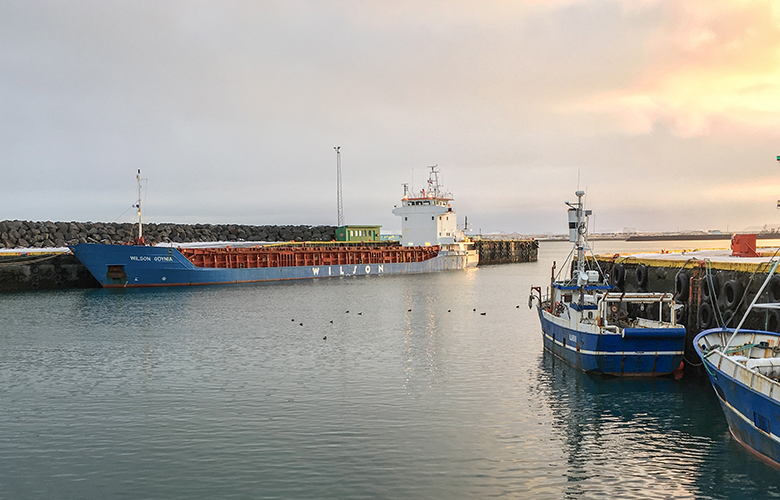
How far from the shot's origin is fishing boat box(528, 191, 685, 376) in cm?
2122

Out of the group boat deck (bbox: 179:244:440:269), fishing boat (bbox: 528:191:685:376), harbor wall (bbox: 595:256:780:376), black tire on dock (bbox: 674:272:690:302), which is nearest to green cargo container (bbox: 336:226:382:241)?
boat deck (bbox: 179:244:440:269)

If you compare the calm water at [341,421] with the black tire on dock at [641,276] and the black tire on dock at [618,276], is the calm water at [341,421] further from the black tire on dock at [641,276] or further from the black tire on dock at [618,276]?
the black tire on dock at [641,276]

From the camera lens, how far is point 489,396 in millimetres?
20328

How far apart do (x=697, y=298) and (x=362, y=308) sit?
26.2m

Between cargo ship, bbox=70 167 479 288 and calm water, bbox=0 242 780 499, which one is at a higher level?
cargo ship, bbox=70 167 479 288

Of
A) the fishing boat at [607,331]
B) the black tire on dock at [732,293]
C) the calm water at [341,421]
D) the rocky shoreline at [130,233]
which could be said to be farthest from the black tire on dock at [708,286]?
the rocky shoreline at [130,233]

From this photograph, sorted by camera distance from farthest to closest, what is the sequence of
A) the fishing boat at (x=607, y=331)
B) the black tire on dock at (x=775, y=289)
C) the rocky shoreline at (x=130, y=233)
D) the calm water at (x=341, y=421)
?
1. the rocky shoreline at (x=130, y=233)
2. the fishing boat at (x=607, y=331)
3. the black tire on dock at (x=775, y=289)
4. the calm water at (x=341, y=421)

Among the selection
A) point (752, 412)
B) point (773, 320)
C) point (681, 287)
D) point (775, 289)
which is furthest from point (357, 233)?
point (752, 412)

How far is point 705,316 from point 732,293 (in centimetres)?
194

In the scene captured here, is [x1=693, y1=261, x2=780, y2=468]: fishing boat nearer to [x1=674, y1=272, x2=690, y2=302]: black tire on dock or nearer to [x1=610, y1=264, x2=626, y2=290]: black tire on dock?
[x1=674, y1=272, x2=690, y2=302]: black tire on dock

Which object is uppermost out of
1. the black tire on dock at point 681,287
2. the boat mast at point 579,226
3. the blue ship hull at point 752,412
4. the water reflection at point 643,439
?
the boat mast at point 579,226

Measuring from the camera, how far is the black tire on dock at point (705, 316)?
23.4m

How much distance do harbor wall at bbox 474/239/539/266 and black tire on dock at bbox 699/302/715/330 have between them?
302 feet

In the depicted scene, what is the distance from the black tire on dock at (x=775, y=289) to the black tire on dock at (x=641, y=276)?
9.44 m
